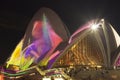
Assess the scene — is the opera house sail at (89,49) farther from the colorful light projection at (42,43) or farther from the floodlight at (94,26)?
the colorful light projection at (42,43)

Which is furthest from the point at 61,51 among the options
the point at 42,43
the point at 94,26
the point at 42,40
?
the point at 42,40

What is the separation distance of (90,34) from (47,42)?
13.2 feet

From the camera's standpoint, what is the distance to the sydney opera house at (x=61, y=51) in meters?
21.4

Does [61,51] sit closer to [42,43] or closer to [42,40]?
[42,43]

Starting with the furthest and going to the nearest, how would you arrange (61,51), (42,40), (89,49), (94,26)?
(42,40), (89,49), (94,26), (61,51)

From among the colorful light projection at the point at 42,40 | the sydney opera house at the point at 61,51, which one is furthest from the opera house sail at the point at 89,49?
the colorful light projection at the point at 42,40

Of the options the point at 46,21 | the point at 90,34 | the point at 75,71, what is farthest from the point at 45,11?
the point at 75,71

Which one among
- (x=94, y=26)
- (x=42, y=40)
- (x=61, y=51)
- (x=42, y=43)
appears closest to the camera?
(x=61, y=51)

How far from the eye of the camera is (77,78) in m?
19.0

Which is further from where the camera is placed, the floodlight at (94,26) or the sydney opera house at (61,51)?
the floodlight at (94,26)

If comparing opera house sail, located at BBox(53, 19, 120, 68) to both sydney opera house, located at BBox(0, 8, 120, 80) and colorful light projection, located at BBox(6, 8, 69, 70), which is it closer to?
sydney opera house, located at BBox(0, 8, 120, 80)

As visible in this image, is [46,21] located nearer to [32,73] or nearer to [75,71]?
[32,73]

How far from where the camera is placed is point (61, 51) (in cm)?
2278

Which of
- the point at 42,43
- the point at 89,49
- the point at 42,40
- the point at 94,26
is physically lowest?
the point at 89,49
